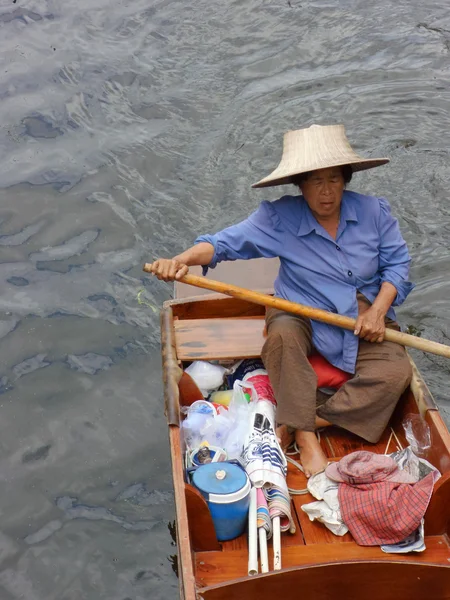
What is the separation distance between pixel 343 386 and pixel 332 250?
2.31ft

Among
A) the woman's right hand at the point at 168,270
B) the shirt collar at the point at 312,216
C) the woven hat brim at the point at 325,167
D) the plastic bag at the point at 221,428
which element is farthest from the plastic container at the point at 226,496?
the woven hat brim at the point at 325,167

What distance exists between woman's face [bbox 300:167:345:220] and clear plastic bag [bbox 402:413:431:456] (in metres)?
1.12

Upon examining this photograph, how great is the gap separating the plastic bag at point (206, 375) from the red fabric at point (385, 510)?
3.91 feet

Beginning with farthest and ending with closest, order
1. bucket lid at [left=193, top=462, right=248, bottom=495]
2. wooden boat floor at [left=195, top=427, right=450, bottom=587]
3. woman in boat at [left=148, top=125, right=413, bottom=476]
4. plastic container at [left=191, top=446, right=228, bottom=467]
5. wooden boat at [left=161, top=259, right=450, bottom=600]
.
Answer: woman in boat at [left=148, top=125, right=413, bottom=476], plastic container at [left=191, top=446, right=228, bottom=467], bucket lid at [left=193, top=462, right=248, bottom=495], wooden boat floor at [left=195, top=427, right=450, bottom=587], wooden boat at [left=161, top=259, right=450, bottom=600]

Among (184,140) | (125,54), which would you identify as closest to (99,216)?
(184,140)

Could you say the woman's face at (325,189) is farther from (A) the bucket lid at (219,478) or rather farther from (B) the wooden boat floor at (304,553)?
(B) the wooden boat floor at (304,553)

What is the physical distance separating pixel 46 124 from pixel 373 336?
5.70m

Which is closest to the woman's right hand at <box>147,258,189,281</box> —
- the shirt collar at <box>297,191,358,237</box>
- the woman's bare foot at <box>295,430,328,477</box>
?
the shirt collar at <box>297,191,358,237</box>

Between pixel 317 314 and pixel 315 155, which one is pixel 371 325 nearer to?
pixel 317 314

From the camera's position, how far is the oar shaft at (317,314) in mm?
3771

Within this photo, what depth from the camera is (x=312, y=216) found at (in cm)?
394

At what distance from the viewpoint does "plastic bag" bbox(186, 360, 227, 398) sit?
14.2 ft

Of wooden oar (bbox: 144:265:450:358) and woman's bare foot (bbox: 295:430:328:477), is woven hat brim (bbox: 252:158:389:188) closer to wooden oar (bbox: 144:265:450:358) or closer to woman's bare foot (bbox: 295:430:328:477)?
wooden oar (bbox: 144:265:450:358)

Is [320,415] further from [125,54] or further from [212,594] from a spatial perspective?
[125,54]
